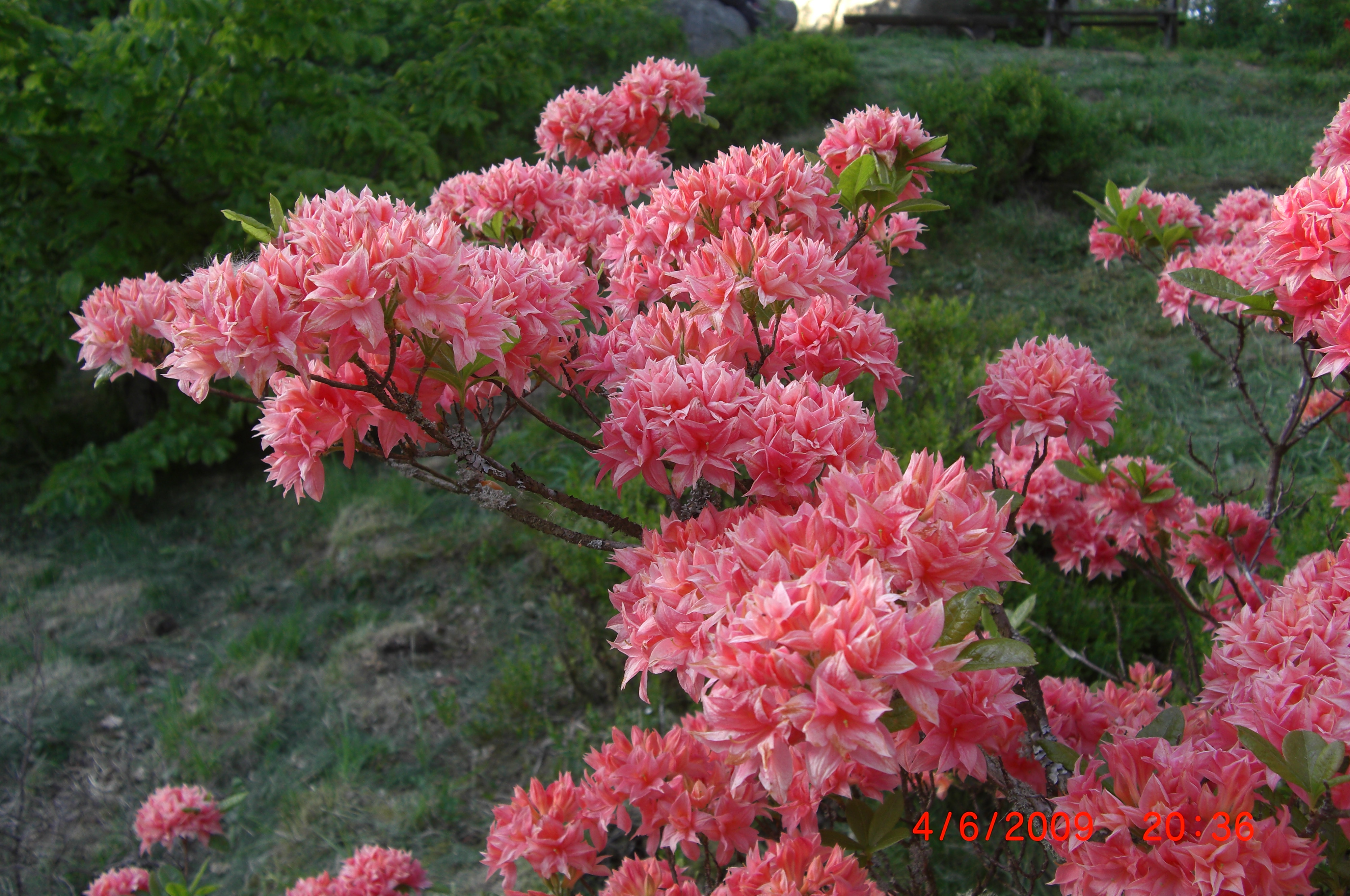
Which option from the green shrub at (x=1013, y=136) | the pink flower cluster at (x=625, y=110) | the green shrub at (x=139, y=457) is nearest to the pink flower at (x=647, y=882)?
the pink flower cluster at (x=625, y=110)

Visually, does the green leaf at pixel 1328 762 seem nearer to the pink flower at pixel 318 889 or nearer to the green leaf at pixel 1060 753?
the green leaf at pixel 1060 753

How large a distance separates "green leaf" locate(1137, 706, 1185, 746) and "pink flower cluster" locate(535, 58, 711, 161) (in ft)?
6.62

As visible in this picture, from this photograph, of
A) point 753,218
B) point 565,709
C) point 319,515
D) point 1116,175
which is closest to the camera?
point 753,218

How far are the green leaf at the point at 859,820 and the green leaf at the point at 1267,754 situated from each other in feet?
1.94

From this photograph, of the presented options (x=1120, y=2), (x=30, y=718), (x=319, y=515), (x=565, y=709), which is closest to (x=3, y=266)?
A: (x=319, y=515)

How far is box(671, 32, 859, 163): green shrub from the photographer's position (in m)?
7.65

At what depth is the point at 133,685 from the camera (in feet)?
12.4

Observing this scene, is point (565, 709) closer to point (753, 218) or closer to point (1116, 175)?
point (753, 218)

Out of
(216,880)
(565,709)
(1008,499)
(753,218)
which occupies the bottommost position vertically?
(216,880)

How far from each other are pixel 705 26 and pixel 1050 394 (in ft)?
36.6

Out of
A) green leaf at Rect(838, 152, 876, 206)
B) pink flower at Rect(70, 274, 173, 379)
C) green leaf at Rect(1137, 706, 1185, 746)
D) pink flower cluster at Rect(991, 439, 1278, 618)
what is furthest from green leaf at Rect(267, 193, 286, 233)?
pink flower cluster at Rect(991, 439, 1278, 618)

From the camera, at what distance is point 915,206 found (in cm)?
159

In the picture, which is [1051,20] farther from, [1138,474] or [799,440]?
[799,440]

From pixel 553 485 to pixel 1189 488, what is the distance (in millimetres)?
3213
